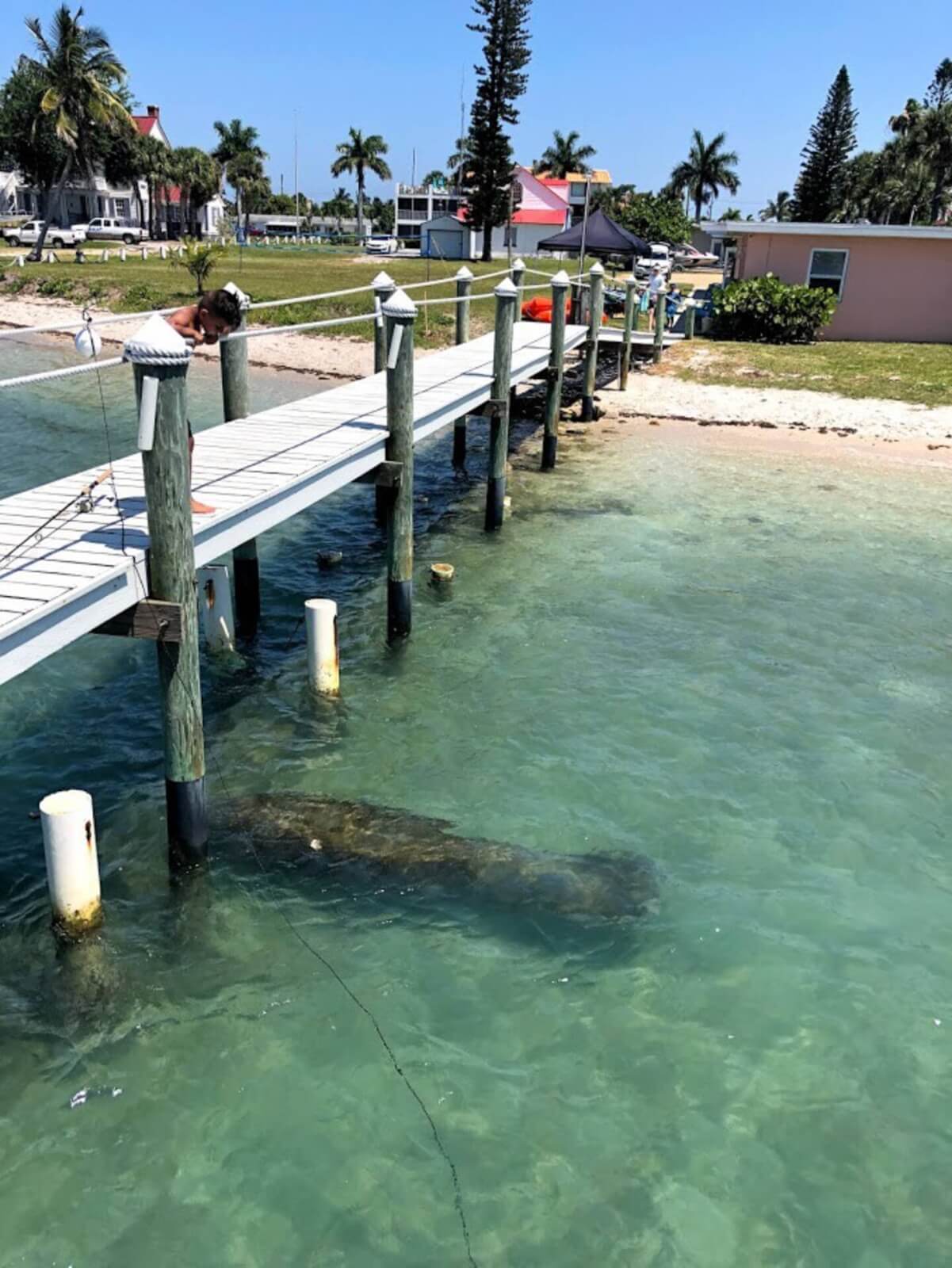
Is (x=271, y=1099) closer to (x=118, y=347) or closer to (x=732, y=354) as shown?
(x=732, y=354)

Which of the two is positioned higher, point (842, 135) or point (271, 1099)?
point (842, 135)

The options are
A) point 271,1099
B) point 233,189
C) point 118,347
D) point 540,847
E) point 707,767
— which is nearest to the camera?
point 271,1099

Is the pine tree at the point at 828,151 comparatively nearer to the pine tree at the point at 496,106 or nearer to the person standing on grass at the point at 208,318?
the pine tree at the point at 496,106

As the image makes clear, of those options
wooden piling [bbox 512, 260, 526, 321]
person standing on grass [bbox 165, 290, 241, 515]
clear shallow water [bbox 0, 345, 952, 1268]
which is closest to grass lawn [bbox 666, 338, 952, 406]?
wooden piling [bbox 512, 260, 526, 321]

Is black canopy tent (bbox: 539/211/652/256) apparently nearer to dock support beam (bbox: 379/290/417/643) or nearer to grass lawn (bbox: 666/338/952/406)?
grass lawn (bbox: 666/338/952/406)

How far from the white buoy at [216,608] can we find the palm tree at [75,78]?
4140 cm

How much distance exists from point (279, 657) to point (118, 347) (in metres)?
24.2

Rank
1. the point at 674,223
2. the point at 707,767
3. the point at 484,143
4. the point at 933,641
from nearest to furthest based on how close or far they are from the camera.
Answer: the point at 707,767 < the point at 933,641 < the point at 484,143 < the point at 674,223

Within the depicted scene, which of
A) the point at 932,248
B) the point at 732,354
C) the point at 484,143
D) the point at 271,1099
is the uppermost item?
the point at 484,143

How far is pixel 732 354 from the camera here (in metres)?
24.6

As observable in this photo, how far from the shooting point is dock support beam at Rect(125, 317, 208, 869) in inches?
206

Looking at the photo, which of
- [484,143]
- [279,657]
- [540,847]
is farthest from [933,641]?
[484,143]

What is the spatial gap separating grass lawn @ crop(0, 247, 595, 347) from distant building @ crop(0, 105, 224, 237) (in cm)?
3126

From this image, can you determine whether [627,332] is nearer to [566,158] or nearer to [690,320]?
[690,320]
